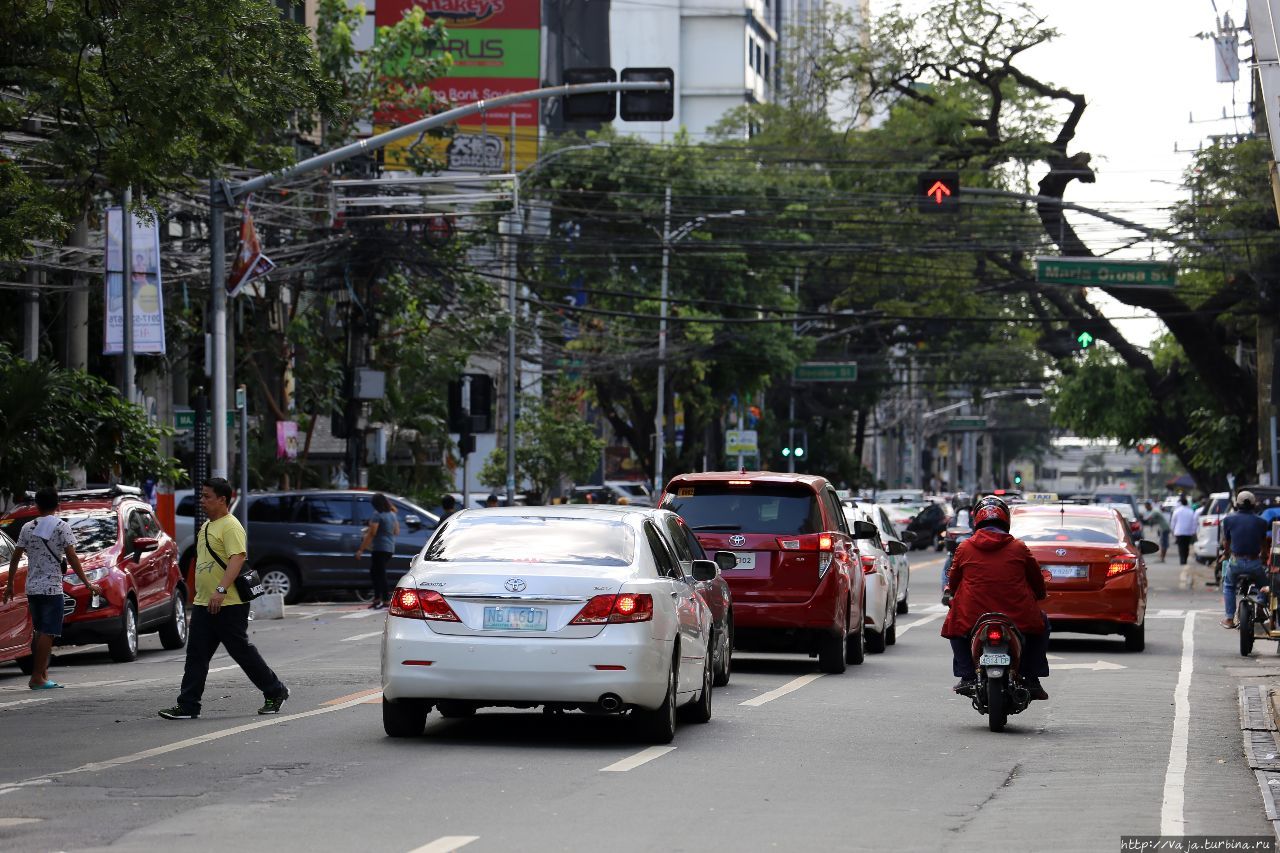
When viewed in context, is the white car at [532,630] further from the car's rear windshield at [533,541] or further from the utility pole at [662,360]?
the utility pole at [662,360]

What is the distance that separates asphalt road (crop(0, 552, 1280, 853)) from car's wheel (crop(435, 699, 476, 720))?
12 cm

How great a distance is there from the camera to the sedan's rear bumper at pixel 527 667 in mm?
12234

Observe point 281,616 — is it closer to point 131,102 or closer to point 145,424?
point 145,424

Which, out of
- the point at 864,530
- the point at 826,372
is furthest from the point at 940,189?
the point at 826,372

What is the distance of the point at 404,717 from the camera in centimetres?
1290

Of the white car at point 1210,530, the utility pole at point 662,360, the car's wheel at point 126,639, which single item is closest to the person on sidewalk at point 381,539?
the car's wheel at point 126,639

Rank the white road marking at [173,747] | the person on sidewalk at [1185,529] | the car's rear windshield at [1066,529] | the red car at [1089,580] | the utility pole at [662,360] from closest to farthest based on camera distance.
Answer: the white road marking at [173,747] → the red car at [1089,580] → the car's rear windshield at [1066,529] → the person on sidewalk at [1185,529] → the utility pole at [662,360]

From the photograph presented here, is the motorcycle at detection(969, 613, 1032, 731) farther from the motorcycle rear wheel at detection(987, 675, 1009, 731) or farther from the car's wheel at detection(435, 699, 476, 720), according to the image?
the car's wheel at detection(435, 699, 476, 720)

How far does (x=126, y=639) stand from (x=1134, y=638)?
11172 millimetres

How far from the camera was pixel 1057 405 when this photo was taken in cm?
6650

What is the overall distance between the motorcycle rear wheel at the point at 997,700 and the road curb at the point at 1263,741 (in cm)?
163

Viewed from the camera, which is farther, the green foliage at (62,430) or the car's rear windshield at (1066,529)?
the green foliage at (62,430)

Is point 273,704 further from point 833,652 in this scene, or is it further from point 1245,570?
point 1245,570

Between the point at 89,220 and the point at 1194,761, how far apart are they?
73.7 ft
